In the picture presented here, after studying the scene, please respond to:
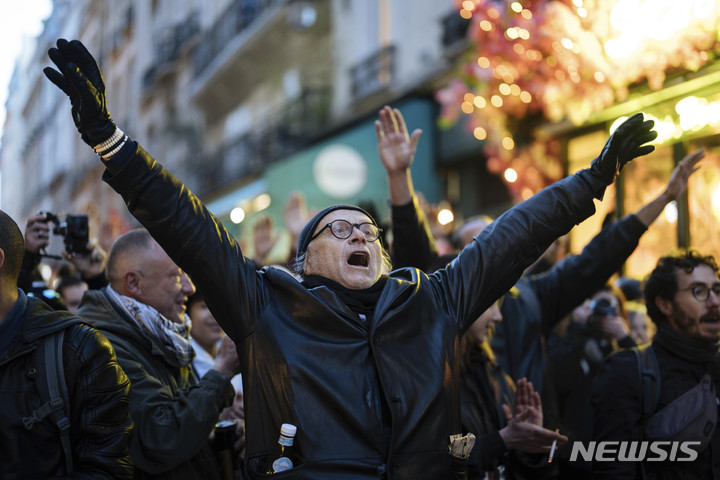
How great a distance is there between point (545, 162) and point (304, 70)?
986cm

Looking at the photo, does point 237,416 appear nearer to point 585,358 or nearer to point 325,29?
point 585,358

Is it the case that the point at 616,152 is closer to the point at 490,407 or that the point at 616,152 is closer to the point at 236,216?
the point at 490,407

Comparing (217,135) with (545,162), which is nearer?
(545,162)

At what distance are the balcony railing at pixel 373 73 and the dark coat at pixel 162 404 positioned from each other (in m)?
10.7

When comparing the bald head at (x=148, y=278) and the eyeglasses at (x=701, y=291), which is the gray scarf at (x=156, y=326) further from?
the eyeglasses at (x=701, y=291)

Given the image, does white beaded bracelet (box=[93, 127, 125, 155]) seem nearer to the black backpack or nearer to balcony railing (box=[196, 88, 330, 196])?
the black backpack

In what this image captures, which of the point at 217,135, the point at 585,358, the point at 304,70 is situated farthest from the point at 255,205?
the point at 585,358

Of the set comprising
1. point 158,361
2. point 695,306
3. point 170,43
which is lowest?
point 695,306

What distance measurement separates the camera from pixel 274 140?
17.1m

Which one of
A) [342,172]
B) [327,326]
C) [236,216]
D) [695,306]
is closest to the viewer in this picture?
[327,326]

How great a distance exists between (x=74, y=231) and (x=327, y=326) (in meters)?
2.16

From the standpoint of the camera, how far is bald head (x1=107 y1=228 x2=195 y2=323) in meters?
3.62

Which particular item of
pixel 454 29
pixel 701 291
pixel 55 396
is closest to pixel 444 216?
pixel 701 291

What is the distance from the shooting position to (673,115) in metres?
6.82
